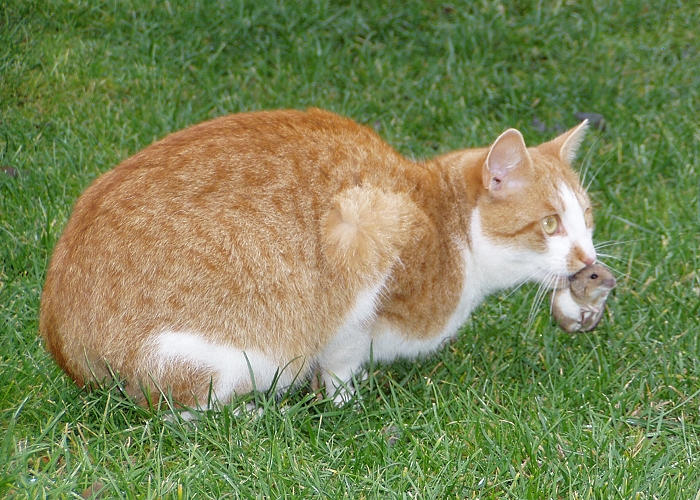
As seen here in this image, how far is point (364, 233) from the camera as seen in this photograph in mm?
3695

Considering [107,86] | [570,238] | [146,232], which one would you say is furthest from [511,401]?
[107,86]

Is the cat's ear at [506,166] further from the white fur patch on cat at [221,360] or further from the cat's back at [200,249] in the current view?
the white fur patch on cat at [221,360]

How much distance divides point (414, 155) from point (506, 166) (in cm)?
209

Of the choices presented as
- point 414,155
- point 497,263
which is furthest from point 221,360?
point 414,155

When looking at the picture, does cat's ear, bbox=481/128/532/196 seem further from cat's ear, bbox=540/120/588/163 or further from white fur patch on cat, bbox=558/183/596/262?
cat's ear, bbox=540/120/588/163

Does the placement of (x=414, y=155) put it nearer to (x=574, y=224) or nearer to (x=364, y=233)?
(x=574, y=224)

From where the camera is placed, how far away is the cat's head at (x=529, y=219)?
3947 mm

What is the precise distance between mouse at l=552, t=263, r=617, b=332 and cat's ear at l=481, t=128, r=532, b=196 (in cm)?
48

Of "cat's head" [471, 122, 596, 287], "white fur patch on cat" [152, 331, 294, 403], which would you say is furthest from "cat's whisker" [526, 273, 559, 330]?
"white fur patch on cat" [152, 331, 294, 403]

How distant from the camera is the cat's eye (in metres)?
3.97

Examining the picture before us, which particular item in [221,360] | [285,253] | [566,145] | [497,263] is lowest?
[497,263]

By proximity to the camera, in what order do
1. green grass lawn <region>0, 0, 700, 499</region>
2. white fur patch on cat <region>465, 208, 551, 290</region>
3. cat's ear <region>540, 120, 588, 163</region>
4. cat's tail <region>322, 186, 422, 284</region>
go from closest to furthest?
green grass lawn <region>0, 0, 700, 499</region>, cat's tail <region>322, 186, 422, 284</region>, white fur patch on cat <region>465, 208, 551, 290</region>, cat's ear <region>540, 120, 588, 163</region>

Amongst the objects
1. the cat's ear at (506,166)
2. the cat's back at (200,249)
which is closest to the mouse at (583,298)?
the cat's ear at (506,166)

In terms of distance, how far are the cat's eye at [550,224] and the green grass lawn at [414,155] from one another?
2.17 feet
